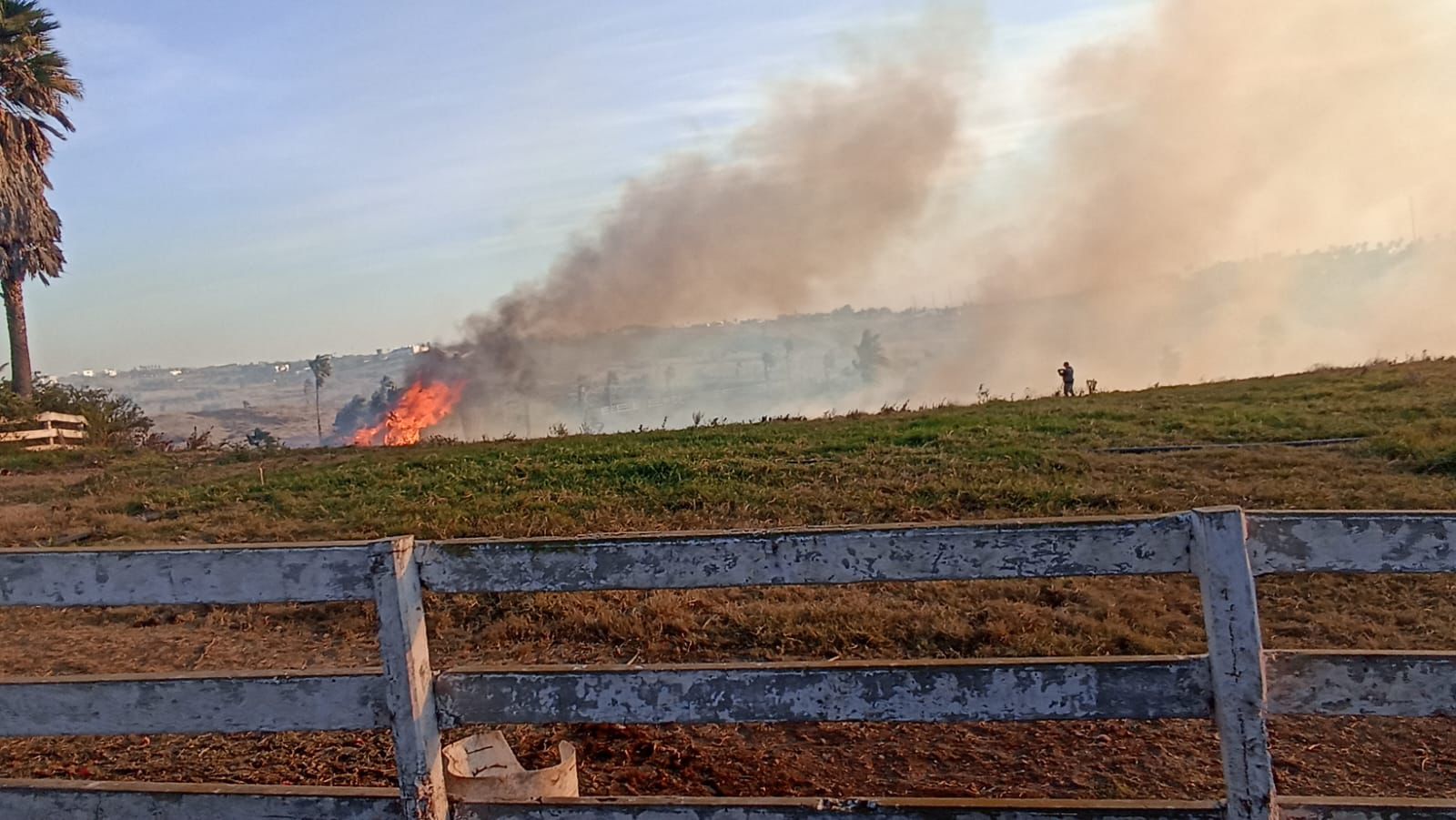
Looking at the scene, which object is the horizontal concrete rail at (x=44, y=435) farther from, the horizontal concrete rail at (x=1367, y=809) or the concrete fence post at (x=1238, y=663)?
the horizontal concrete rail at (x=1367, y=809)

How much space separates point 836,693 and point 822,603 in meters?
3.55

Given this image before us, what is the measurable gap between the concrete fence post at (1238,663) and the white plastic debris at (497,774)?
7.29 feet

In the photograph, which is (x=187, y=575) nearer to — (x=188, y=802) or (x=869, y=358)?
(x=188, y=802)

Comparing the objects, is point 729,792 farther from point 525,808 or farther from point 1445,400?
point 1445,400

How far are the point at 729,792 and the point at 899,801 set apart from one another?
1.42m

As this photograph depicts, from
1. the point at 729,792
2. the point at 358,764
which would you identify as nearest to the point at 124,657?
the point at 358,764

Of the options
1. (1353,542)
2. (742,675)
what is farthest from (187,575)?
(1353,542)

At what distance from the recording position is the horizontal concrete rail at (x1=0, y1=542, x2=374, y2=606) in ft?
9.62

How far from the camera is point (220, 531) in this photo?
9.94 meters

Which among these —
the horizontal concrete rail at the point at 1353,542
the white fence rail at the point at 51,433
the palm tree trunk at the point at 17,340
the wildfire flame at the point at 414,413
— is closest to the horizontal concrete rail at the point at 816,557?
the horizontal concrete rail at the point at 1353,542

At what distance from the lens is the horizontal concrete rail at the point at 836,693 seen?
279cm

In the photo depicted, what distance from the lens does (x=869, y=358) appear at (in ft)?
305

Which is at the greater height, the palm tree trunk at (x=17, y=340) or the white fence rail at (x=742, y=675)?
the palm tree trunk at (x=17, y=340)

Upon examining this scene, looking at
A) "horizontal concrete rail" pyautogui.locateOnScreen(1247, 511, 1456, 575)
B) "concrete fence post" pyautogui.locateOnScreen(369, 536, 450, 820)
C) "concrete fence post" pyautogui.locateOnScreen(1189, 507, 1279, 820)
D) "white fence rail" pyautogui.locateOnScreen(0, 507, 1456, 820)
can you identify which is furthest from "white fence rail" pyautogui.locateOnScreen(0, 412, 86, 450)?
"horizontal concrete rail" pyautogui.locateOnScreen(1247, 511, 1456, 575)
